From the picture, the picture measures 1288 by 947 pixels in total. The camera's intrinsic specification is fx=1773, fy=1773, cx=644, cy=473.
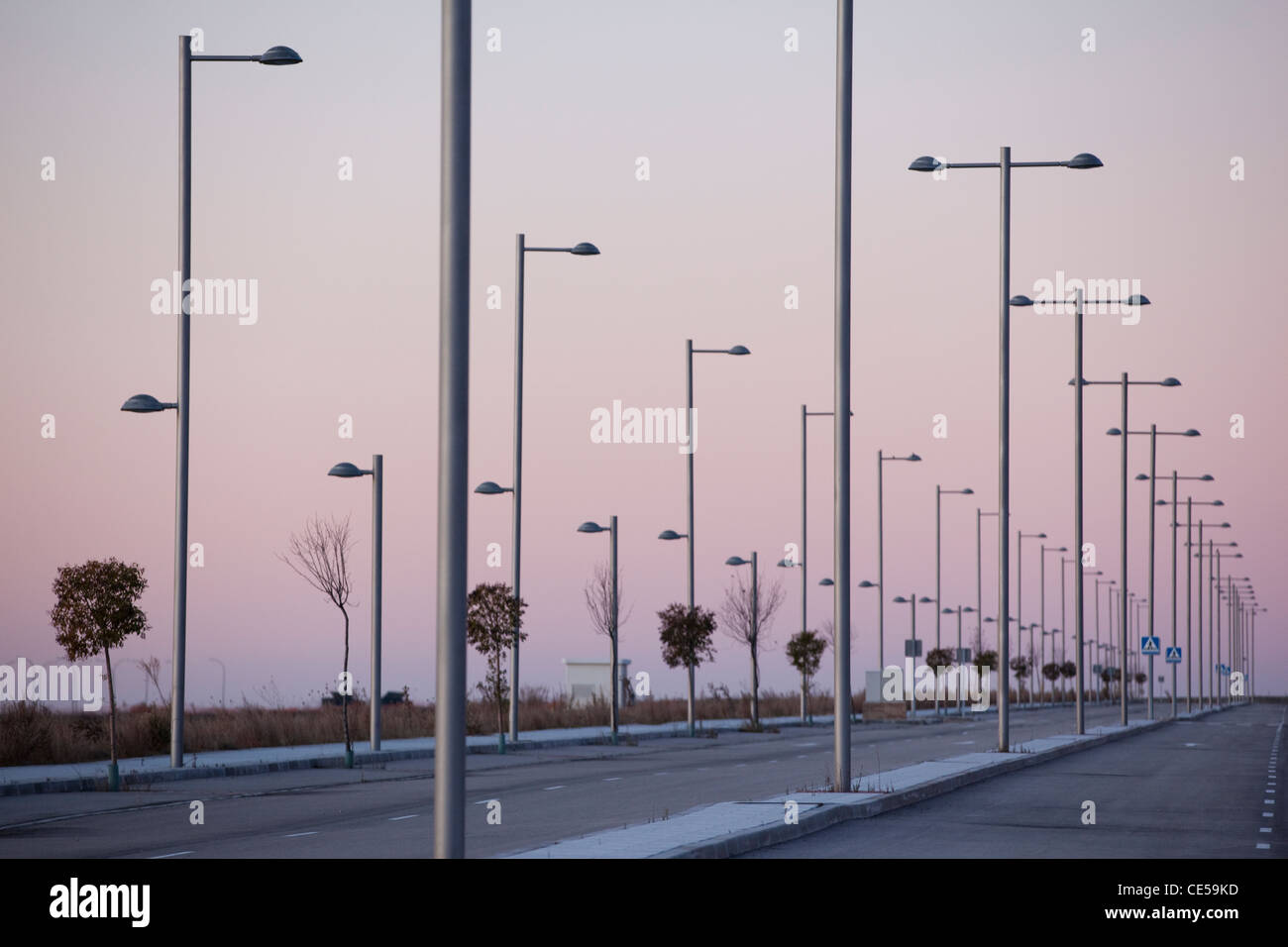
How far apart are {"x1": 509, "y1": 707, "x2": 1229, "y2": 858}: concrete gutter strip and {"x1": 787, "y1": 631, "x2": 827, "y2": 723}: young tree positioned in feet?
121

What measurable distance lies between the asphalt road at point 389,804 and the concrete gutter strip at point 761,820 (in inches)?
41.0

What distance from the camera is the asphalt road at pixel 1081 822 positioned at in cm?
1728

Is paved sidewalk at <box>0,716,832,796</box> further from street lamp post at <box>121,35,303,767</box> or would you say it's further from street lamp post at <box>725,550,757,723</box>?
street lamp post at <box>725,550,757,723</box>

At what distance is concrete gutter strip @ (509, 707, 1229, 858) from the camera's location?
620 inches

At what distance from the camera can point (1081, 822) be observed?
2072 centimetres

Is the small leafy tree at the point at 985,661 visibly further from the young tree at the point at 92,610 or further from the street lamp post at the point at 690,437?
the young tree at the point at 92,610

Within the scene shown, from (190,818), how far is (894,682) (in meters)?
66.4

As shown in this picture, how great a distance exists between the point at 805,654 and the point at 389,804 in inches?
1742

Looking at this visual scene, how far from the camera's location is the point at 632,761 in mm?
37438

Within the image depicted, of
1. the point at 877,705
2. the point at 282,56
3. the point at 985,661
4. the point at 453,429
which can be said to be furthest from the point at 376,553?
the point at 985,661

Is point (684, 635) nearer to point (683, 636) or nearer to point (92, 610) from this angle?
point (683, 636)

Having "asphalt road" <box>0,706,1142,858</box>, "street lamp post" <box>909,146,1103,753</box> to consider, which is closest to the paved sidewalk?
"asphalt road" <box>0,706,1142,858</box>
